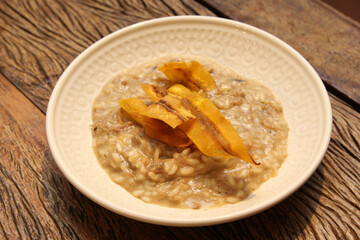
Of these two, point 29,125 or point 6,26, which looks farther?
point 6,26

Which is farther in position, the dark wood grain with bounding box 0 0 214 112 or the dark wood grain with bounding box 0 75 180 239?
the dark wood grain with bounding box 0 0 214 112

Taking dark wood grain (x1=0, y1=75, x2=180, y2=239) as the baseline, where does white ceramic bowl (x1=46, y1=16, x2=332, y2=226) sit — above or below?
above

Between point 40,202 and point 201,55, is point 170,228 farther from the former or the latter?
point 201,55

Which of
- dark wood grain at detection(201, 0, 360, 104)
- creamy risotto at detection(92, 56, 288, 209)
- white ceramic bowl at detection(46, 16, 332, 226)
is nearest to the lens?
white ceramic bowl at detection(46, 16, 332, 226)

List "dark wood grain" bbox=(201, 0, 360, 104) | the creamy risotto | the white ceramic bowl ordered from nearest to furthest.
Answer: the white ceramic bowl < the creamy risotto < "dark wood grain" bbox=(201, 0, 360, 104)

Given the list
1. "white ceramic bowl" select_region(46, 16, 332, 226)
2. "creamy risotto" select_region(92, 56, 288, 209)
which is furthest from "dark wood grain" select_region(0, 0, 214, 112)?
"creamy risotto" select_region(92, 56, 288, 209)

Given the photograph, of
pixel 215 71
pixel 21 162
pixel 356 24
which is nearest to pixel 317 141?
pixel 215 71

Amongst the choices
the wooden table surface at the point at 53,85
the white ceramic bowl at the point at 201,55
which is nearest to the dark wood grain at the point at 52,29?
the wooden table surface at the point at 53,85

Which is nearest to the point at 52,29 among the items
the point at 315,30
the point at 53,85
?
the point at 53,85

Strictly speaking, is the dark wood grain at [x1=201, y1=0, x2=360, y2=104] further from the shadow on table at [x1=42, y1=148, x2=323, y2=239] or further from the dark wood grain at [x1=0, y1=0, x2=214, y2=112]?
the shadow on table at [x1=42, y1=148, x2=323, y2=239]

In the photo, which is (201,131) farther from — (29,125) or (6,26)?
(6,26)
